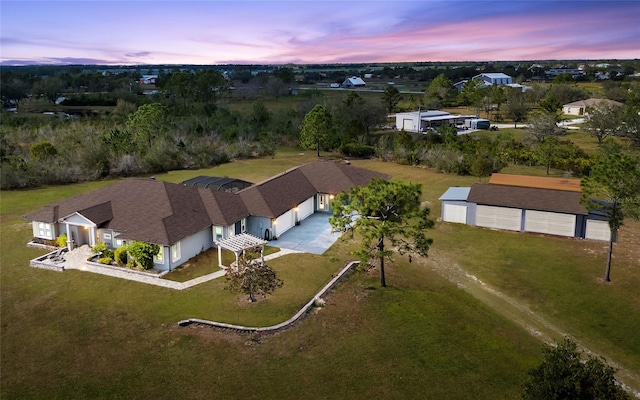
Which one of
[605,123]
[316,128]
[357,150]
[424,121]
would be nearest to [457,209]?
[357,150]

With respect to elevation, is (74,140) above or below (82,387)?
above

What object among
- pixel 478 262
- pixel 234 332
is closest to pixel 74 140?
pixel 234 332

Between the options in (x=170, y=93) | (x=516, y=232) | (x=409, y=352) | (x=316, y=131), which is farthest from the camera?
(x=170, y=93)

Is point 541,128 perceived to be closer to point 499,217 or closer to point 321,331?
point 499,217

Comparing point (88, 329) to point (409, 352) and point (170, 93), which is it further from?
point (170, 93)

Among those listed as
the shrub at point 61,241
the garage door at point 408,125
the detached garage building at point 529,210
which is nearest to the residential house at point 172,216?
the shrub at point 61,241

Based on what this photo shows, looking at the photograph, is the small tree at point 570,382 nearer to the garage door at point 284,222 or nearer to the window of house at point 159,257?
the window of house at point 159,257
